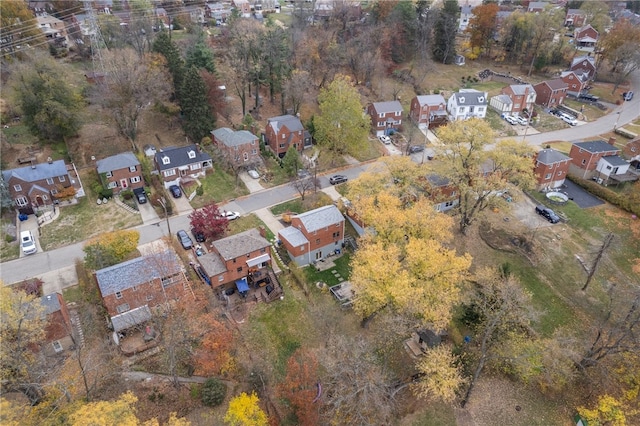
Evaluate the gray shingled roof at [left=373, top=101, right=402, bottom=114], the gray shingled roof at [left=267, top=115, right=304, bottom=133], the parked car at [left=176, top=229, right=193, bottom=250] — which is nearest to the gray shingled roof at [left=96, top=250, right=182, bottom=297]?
the parked car at [left=176, top=229, right=193, bottom=250]

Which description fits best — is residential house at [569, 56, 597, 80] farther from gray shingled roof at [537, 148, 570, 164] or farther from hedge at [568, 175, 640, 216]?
gray shingled roof at [537, 148, 570, 164]

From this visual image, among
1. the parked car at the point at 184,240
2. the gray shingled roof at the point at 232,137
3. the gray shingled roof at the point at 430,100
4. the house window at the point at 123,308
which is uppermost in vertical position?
the gray shingled roof at the point at 232,137

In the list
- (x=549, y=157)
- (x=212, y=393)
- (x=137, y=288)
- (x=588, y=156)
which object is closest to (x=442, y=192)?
(x=549, y=157)

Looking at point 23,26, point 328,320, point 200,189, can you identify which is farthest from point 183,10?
point 328,320

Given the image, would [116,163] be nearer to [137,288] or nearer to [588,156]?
[137,288]

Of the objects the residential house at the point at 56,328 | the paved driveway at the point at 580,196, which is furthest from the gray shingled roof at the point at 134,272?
the paved driveway at the point at 580,196

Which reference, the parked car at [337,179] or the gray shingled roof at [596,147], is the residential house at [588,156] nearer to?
the gray shingled roof at [596,147]
